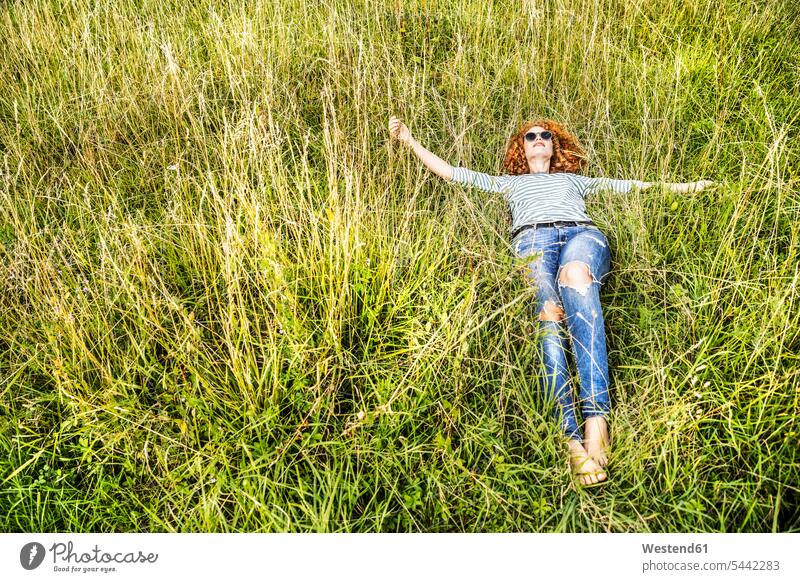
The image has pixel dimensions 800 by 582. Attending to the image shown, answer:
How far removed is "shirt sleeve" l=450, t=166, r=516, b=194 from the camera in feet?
8.09

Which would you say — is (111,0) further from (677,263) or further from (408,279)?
(677,263)

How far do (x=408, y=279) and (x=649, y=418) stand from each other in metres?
1.07

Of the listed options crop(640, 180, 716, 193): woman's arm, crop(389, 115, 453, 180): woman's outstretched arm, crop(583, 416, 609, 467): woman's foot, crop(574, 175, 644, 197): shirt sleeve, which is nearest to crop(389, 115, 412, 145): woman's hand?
crop(389, 115, 453, 180): woman's outstretched arm

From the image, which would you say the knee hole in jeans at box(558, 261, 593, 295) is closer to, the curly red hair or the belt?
the belt

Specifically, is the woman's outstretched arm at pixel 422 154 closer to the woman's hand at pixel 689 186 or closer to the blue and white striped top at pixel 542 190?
the blue and white striped top at pixel 542 190

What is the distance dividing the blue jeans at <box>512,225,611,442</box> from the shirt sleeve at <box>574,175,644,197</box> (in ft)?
1.06

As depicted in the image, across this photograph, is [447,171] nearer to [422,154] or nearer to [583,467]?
[422,154]

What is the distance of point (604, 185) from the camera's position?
249 cm

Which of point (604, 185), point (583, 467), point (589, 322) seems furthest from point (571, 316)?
point (604, 185)

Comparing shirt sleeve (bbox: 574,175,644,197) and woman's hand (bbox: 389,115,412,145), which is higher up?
woman's hand (bbox: 389,115,412,145)

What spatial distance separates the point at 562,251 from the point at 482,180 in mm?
623

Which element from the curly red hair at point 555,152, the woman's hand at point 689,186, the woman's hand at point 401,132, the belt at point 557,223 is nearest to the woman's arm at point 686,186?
the woman's hand at point 689,186

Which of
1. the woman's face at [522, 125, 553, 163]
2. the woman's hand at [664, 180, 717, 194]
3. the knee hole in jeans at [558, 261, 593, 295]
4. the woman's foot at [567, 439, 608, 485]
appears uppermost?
the woman's face at [522, 125, 553, 163]
